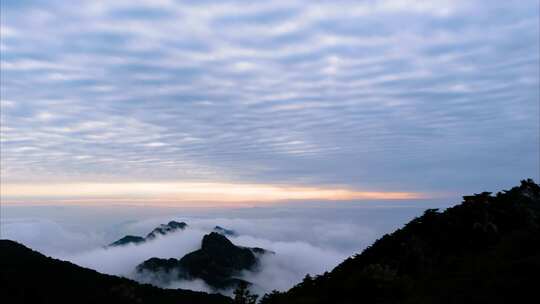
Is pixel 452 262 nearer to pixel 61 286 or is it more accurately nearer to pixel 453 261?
pixel 453 261

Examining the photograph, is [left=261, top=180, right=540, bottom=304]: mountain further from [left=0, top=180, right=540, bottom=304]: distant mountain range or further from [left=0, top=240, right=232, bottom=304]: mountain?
[left=0, top=240, right=232, bottom=304]: mountain

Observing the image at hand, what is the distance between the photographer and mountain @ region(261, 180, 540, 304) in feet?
79.8

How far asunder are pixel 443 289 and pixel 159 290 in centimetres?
16225


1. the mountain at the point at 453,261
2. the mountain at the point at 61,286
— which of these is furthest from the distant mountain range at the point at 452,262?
the mountain at the point at 61,286

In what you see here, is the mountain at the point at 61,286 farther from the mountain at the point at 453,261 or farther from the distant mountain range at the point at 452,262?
the mountain at the point at 453,261

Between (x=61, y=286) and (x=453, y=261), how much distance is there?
145 m

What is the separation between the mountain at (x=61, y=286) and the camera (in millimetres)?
135500

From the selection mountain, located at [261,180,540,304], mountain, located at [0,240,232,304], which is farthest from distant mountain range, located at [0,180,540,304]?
mountain, located at [0,240,232,304]

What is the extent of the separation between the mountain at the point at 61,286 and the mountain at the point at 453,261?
388 feet

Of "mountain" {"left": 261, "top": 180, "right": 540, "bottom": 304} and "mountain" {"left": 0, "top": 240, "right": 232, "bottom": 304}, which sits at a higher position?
"mountain" {"left": 261, "top": 180, "right": 540, "bottom": 304}

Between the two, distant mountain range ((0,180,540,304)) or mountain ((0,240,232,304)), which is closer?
distant mountain range ((0,180,540,304))

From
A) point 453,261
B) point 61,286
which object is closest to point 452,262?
point 453,261

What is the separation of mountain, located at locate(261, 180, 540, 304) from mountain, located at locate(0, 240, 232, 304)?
118 m

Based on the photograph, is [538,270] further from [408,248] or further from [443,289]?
[408,248]
